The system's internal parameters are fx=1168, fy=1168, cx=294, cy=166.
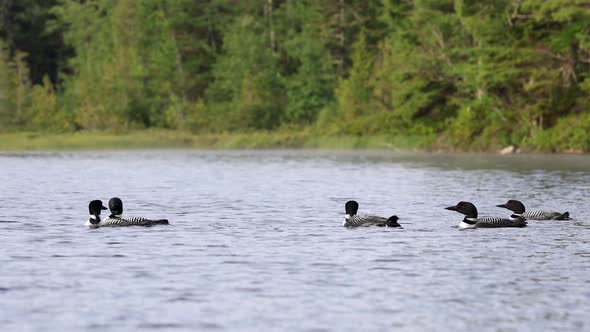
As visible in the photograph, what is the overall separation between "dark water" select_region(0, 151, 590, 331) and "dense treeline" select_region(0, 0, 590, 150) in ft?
109

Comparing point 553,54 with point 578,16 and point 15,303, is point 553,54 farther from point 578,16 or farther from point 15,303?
point 15,303

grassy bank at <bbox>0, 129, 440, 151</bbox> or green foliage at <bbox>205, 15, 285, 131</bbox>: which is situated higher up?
green foliage at <bbox>205, 15, 285, 131</bbox>

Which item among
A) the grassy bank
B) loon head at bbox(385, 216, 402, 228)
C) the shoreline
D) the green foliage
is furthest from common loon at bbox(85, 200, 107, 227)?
the green foliage

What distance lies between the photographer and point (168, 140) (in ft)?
319

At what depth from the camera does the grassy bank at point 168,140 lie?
9162 cm

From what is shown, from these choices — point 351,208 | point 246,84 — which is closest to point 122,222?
point 351,208

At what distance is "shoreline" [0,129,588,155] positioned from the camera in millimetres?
89850

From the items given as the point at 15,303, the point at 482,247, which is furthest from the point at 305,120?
the point at 15,303

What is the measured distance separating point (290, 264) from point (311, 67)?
87700 mm

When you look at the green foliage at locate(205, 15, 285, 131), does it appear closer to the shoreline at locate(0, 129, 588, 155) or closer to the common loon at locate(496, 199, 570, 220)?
the shoreline at locate(0, 129, 588, 155)

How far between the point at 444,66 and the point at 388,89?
10.2 meters

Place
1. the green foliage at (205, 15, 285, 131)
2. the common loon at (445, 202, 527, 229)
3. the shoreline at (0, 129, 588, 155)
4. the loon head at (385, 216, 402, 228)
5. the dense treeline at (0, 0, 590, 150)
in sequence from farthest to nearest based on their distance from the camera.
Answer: the green foliage at (205, 15, 285, 131) < the shoreline at (0, 129, 588, 155) < the dense treeline at (0, 0, 590, 150) < the common loon at (445, 202, 527, 229) < the loon head at (385, 216, 402, 228)

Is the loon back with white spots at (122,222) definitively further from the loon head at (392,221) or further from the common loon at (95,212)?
the loon head at (392,221)

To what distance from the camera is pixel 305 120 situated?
350 ft
